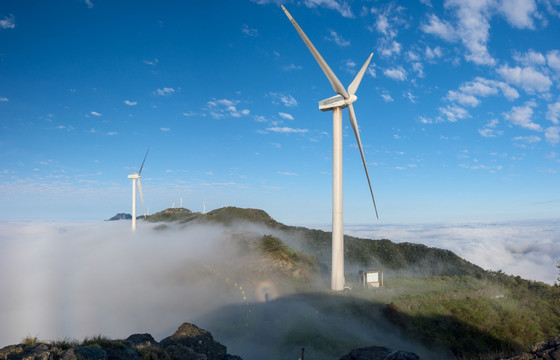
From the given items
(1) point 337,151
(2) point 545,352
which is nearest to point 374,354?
(2) point 545,352

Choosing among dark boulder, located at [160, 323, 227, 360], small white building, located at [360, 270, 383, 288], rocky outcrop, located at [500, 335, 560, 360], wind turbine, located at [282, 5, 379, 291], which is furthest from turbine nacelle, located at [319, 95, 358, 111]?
rocky outcrop, located at [500, 335, 560, 360]

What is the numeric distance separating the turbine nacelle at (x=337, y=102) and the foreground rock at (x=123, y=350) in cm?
3033

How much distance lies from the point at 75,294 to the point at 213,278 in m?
26.5

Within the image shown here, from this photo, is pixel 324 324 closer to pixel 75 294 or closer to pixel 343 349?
pixel 343 349

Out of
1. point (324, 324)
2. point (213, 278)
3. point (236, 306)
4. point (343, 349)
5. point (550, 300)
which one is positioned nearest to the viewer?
point (343, 349)

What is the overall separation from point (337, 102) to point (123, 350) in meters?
34.6

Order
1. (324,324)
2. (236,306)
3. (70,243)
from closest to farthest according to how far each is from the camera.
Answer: (324,324) → (236,306) → (70,243)

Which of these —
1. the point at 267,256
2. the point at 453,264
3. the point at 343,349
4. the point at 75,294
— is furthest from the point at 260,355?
the point at 453,264

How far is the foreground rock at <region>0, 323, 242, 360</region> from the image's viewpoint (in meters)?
11.5

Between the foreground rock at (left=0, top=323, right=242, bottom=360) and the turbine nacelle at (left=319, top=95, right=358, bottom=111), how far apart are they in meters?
30.3

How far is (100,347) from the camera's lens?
13305 millimetres

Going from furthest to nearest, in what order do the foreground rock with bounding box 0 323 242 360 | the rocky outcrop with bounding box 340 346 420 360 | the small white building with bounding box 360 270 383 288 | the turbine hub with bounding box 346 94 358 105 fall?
the small white building with bounding box 360 270 383 288
the turbine hub with bounding box 346 94 358 105
the rocky outcrop with bounding box 340 346 420 360
the foreground rock with bounding box 0 323 242 360

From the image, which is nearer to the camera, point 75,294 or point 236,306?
point 236,306

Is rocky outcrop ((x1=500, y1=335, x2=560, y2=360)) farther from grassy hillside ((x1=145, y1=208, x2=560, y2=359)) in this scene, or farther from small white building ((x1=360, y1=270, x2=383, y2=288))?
small white building ((x1=360, y1=270, x2=383, y2=288))
